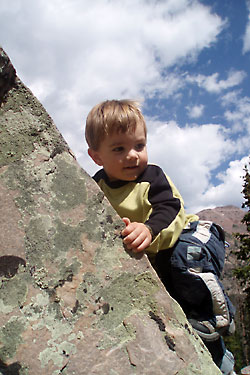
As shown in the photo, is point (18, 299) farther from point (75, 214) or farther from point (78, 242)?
point (75, 214)

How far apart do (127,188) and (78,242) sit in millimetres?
1006

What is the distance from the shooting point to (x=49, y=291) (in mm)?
1875

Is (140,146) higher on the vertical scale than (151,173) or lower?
higher

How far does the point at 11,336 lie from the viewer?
5.68 ft

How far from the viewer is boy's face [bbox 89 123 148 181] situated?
2908 millimetres

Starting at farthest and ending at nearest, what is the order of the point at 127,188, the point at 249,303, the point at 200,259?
the point at 249,303
the point at 127,188
the point at 200,259

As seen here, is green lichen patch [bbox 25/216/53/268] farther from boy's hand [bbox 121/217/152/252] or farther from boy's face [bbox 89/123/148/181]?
boy's face [bbox 89/123/148/181]

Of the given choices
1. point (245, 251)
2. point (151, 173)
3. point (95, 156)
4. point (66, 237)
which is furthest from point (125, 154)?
point (245, 251)

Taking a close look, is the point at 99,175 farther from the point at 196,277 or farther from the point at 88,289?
the point at 88,289

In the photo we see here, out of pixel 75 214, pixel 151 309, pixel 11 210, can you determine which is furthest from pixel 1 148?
pixel 151 309

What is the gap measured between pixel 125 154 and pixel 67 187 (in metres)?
0.89

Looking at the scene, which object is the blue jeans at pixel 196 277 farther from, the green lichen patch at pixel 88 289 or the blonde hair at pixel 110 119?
the blonde hair at pixel 110 119

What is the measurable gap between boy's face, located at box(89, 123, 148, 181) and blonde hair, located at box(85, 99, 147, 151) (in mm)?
53

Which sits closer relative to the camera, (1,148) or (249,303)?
(1,148)
